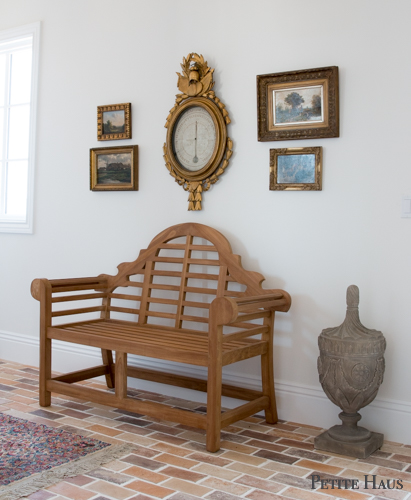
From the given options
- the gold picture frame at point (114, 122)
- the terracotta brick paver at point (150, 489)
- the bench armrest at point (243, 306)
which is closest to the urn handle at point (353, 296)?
the bench armrest at point (243, 306)

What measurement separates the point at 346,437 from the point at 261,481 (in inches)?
23.1

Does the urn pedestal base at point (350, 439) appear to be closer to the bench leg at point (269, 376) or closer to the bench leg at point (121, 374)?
the bench leg at point (269, 376)

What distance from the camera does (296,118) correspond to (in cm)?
327

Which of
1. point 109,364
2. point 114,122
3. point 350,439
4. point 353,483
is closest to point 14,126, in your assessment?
point 114,122

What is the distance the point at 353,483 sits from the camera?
8.15ft

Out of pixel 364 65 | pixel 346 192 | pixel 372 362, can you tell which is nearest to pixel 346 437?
pixel 372 362

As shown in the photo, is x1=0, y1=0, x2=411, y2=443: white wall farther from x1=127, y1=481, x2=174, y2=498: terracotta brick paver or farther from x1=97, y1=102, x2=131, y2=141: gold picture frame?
x1=127, y1=481, x2=174, y2=498: terracotta brick paver

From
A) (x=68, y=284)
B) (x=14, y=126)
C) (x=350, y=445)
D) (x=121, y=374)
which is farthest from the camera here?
(x=14, y=126)

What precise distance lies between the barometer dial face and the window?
5.08 ft

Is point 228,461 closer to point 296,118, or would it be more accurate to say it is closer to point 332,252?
point 332,252

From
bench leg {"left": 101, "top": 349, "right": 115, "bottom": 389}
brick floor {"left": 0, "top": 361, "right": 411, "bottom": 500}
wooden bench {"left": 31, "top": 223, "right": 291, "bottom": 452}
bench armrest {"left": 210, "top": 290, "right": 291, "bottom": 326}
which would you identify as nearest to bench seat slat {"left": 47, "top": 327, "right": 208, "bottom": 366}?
wooden bench {"left": 31, "top": 223, "right": 291, "bottom": 452}

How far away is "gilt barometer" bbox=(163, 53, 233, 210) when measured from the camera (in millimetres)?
3547

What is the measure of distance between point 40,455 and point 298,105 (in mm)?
2273

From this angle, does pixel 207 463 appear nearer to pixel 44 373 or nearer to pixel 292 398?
pixel 292 398
